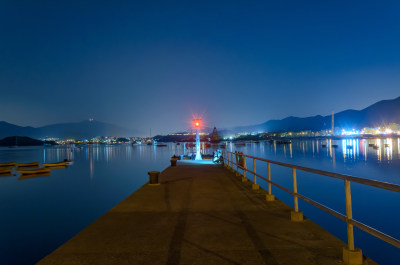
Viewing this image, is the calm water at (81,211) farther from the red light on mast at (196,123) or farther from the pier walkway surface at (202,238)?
the red light on mast at (196,123)

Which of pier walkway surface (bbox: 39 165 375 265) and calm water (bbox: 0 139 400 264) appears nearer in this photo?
pier walkway surface (bbox: 39 165 375 265)

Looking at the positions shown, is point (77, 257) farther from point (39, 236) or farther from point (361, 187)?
point (361, 187)

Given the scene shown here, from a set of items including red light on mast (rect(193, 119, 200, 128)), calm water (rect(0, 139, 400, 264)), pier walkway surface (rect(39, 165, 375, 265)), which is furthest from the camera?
red light on mast (rect(193, 119, 200, 128))

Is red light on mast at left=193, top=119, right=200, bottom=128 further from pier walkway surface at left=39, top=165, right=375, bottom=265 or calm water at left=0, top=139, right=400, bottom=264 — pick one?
pier walkway surface at left=39, top=165, right=375, bottom=265

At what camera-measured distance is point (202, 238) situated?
5.02 meters

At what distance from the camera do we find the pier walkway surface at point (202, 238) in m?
4.14

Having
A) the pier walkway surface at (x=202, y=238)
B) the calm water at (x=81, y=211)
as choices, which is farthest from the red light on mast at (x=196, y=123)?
the pier walkway surface at (x=202, y=238)

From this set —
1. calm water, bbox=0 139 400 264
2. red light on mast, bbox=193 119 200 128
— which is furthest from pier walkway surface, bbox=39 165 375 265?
red light on mast, bbox=193 119 200 128

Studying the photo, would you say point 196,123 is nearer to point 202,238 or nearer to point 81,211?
point 81,211

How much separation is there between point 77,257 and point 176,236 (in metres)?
1.76

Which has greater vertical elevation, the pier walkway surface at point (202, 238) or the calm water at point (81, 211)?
the pier walkway surface at point (202, 238)

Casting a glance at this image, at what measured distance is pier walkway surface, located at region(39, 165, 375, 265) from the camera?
13.6 feet

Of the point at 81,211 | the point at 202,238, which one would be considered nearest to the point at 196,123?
the point at 81,211

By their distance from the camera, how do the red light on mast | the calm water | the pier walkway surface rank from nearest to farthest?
the pier walkway surface < the calm water < the red light on mast
